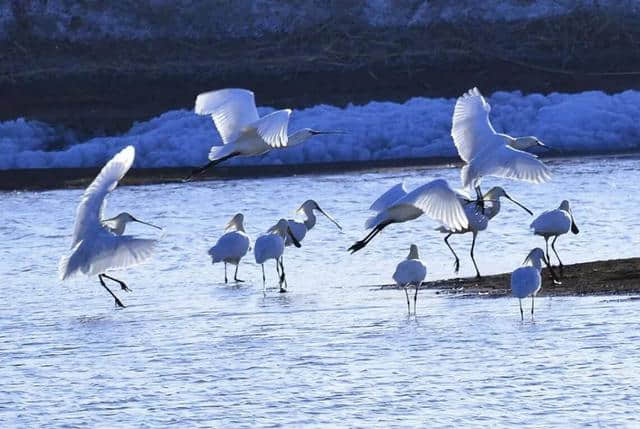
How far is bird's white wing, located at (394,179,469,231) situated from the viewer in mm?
14266

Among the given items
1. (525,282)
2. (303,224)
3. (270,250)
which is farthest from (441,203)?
(303,224)

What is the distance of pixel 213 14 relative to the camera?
42.5 m

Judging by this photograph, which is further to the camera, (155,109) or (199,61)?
(199,61)

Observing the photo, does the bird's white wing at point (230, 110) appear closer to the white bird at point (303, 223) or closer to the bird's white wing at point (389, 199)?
the bird's white wing at point (389, 199)

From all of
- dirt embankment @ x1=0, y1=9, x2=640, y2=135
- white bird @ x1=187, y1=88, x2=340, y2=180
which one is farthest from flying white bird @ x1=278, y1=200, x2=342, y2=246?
dirt embankment @ x1=0, y1=9, x2=640, y2=135

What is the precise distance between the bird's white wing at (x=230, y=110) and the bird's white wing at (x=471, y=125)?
1.86m

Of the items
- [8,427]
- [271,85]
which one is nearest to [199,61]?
[271,85]

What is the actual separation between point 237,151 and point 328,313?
7.95 ft

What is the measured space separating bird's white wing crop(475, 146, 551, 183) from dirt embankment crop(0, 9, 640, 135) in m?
19.3

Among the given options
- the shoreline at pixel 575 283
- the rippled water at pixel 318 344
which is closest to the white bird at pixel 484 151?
the shoreline at pixel 575 283

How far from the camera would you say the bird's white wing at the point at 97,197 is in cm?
1471

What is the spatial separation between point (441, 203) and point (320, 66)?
23.5 metres

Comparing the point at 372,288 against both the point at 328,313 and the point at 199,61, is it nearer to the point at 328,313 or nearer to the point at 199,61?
the point at 328,313

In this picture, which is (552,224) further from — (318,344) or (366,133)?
(366,133)
